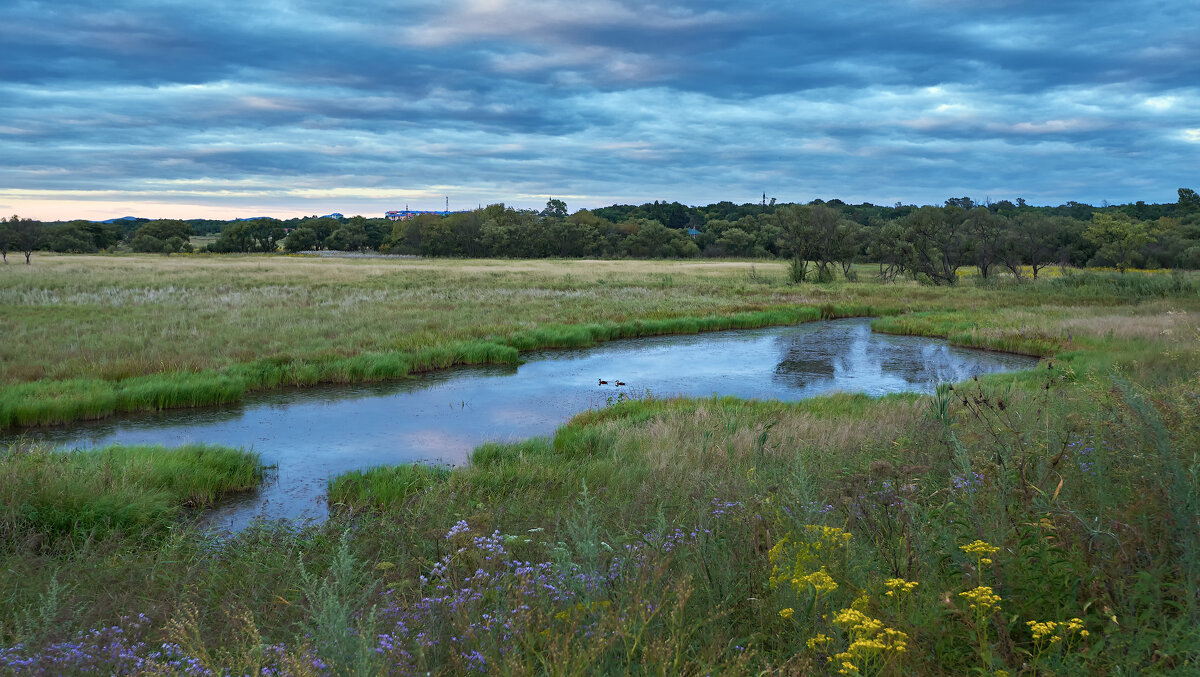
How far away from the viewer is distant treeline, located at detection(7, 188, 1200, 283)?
4353 centimetres

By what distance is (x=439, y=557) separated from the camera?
503 cm

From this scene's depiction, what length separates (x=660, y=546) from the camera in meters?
4.00

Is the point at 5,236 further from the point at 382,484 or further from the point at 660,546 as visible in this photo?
the point at 660,546

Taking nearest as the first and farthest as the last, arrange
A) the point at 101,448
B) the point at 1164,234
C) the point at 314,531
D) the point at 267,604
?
1. the point at 267,604
2. the point at 314,531
3. the point at 101,448
4. the point at 1164,234

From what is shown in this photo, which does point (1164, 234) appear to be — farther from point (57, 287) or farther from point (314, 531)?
point (57, 287)

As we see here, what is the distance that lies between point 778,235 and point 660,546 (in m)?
62.7

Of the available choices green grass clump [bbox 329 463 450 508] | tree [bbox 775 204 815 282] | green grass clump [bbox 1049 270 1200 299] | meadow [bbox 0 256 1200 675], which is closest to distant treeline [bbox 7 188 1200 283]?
tree [bbox 775 204 815 282]

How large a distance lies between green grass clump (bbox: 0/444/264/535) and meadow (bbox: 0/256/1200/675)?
37 millimetres

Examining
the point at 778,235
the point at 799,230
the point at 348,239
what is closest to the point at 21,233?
the point at 348,239

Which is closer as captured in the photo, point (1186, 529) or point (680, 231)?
point (1186, 529)

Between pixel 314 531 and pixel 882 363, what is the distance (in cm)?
1649

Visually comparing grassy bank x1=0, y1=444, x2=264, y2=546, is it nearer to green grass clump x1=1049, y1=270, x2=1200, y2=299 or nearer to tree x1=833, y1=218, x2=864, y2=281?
green grass clump x1=1049, y1=270, x2=1200, y2=299

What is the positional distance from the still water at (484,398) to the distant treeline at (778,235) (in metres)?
Result: 23.9

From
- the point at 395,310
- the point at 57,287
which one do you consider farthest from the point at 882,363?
the point at 57,287
